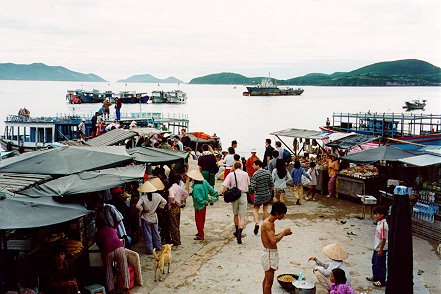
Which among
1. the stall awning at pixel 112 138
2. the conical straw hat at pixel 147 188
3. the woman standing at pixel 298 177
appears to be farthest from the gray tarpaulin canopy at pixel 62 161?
the woman standing at pixel 298 177

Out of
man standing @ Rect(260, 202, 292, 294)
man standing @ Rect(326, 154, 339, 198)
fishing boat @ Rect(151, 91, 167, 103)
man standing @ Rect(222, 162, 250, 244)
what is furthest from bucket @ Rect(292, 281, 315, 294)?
fishing boat @ Rect(151, 91, 167, 103)

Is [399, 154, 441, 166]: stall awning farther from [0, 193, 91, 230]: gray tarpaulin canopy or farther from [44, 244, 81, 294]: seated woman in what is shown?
[44, 244, 81, 294]: seated woman

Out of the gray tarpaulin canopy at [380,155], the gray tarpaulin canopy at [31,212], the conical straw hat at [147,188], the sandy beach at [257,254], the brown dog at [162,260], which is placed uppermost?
the gray tarpaulin canopy at [380,155]

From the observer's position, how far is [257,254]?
9297mm

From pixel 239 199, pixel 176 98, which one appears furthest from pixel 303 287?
pixel 176 98

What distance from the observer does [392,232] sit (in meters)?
6.09

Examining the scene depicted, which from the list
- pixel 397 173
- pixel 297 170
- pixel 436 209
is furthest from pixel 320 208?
pixel 436 209

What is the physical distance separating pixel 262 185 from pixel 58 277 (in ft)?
17.2

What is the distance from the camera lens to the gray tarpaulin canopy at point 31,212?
16.9 ft

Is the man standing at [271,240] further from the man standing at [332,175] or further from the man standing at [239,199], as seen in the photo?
the man standing at [332,175]

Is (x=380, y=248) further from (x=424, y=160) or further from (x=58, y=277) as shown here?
(x=58, y=277)

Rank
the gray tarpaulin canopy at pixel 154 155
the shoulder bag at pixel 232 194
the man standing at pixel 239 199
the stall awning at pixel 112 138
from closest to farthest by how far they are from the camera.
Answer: the shoulder bag at pixel 232 194, the man standing at pixel 239 199, the gray tarpaulin canopy at pixel 154 155, the stall awning at pixel 112 138

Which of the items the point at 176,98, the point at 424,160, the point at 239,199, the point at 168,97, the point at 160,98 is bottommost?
the point at 239,199

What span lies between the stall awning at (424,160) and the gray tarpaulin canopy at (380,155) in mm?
705
